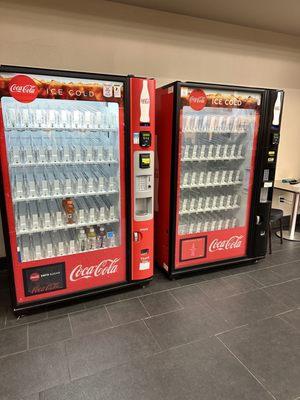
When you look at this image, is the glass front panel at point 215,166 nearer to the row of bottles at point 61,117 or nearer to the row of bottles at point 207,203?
the row of bottles at point 207,203

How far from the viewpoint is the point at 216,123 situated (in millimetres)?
3068

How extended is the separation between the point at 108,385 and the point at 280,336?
1419 millimetres

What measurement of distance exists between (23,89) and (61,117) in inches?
14.2

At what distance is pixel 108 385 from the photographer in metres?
1.85

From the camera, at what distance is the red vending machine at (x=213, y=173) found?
2.86m

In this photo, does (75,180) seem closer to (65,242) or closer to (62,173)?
(62,173)

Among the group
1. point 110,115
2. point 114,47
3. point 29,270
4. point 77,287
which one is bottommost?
point 77,287

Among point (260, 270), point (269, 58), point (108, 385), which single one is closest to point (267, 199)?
point (260, 270)

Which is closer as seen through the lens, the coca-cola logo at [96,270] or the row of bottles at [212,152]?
the coca-cola logo at [96,270]

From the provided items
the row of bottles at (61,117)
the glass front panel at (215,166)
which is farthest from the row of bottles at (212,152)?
the row of bottles at (61,117)

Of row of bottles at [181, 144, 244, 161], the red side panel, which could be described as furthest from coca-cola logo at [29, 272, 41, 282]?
row of bottles at [181, 144, 244, 161]

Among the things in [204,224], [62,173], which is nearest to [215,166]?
[204,224]

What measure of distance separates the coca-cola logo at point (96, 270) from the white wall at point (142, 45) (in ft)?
6.89

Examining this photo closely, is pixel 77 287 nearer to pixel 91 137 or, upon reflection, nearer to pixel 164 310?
pixel 164 310
